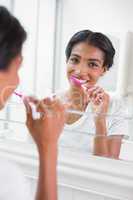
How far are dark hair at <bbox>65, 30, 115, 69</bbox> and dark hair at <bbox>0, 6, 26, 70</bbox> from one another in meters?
0.30

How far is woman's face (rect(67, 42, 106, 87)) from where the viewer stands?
74 centimetres

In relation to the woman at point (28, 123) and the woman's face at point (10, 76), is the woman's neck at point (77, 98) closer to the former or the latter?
the woman at point (28, 123)

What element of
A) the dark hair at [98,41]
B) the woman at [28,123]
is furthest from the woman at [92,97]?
the woman at [28,123]

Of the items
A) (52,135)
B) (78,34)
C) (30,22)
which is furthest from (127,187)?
(30,22)

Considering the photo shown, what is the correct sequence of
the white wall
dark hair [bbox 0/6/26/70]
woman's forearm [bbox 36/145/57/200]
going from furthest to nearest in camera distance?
the white wall
woman's forearm [bbox 36/145/57/200]
dark hair [bbox 0/6/26/70]

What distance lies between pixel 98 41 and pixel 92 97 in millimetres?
127

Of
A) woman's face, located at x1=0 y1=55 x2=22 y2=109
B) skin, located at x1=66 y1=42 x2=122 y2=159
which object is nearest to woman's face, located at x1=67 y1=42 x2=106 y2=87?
skin, located at x1=66 y1=42 x2=122 y2=159

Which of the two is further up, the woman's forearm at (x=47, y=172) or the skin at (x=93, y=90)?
the skin at (x=93, y=90)

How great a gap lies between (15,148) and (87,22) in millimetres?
347

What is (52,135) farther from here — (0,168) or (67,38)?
(67,38)

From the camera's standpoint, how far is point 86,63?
2.46 ft

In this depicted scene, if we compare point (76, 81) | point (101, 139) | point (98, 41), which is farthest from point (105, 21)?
point (101, 139)

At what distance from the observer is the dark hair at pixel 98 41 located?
28.3 inches

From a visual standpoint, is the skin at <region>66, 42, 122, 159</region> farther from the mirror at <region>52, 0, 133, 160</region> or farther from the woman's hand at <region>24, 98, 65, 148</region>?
the woman's hand at <region>24, 98, 65, 148</region>
